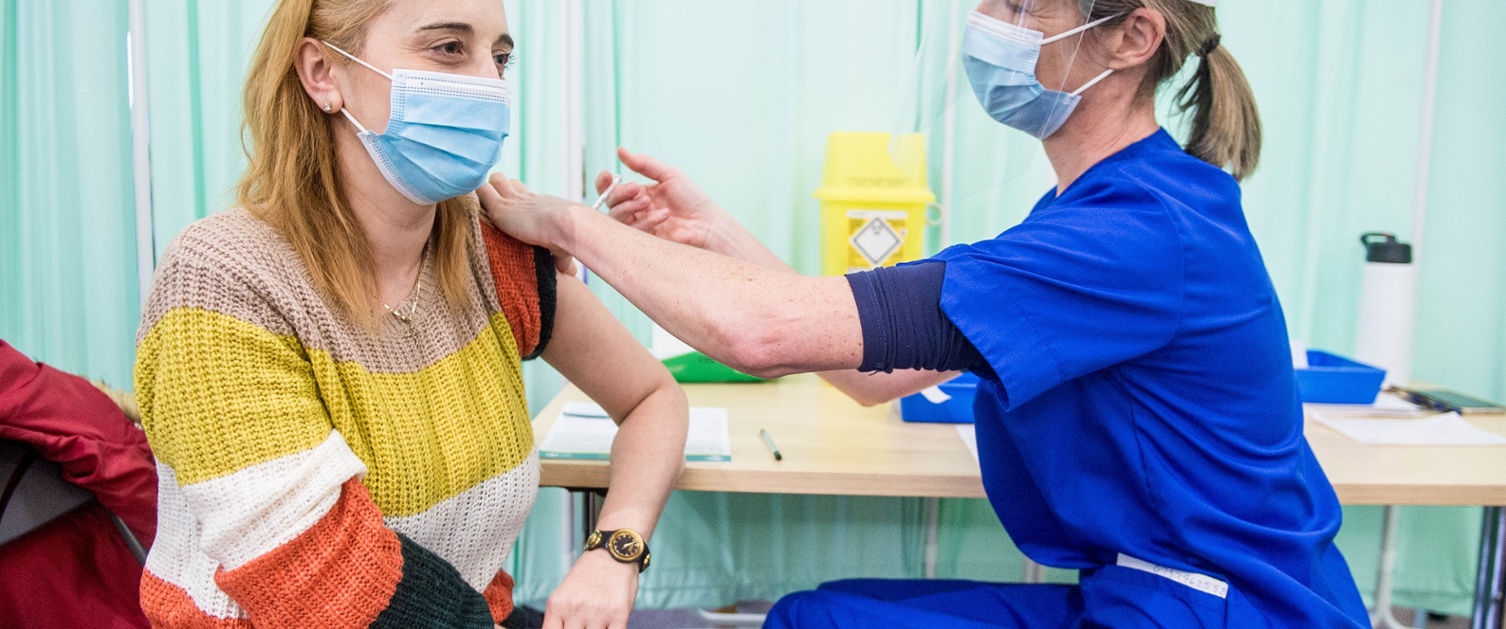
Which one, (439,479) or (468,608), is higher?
(439,479)

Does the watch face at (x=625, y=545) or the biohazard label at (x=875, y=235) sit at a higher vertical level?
the biohazard label at (x=875, y=235)

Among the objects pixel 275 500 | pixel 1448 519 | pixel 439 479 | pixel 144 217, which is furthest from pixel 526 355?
pixel 1448 519

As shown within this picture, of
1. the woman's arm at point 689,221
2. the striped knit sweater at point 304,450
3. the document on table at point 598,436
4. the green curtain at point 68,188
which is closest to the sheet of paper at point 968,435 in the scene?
the woman's arm at point 689,221

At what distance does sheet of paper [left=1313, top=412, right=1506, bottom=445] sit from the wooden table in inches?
1.1

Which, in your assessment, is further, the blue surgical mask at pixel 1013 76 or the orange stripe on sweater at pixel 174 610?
the blue surgical mask at pixel 1013 76

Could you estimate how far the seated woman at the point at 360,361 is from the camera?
3.09 ft

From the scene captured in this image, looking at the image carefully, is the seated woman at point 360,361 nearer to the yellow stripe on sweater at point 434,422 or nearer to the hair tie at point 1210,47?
the yellow stripe on sweater at point 434,422

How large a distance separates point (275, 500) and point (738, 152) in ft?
4.60

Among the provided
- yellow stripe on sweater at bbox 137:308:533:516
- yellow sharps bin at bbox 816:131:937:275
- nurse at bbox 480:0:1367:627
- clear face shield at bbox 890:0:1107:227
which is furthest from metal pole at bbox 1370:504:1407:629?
yellow stripe on sweater at bbox 137:308:533:516

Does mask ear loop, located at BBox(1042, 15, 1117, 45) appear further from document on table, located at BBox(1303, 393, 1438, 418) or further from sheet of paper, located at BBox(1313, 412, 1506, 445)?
document on table, located at BBox(1303, 393, 1438, 418)

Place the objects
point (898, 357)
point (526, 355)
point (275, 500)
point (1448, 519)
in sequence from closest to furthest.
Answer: point (275, 500) < point (898, 357) < point (526, 355) < point (1448, 519)

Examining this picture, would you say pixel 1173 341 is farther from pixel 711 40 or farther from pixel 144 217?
pixel 144 217

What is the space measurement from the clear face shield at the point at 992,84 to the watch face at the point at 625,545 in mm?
649

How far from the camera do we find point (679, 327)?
110cm
